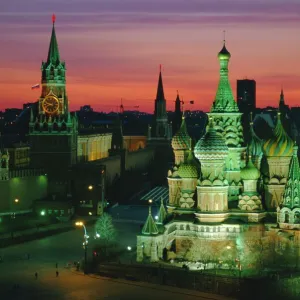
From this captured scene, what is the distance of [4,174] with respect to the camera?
246 feet

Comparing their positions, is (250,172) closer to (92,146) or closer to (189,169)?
(189,169)

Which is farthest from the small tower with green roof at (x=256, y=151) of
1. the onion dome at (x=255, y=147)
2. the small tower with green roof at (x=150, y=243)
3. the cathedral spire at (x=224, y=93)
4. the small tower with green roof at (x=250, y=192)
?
the small tower with green roof at (x=150, y=243)

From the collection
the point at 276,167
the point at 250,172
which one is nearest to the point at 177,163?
the point at 250,172

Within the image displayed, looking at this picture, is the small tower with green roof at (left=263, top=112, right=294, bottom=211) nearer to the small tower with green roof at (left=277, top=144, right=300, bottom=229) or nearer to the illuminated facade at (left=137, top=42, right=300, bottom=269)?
the illuminated facade at (left=137, top=42, right=300, bottom=269)

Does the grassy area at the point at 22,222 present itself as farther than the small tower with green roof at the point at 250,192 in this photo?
Yes

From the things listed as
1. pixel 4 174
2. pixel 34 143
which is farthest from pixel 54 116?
pixel 4 174

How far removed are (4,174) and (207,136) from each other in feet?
72.2

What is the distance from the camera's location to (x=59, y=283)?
2061 inches

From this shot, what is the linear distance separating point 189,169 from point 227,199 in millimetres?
2672

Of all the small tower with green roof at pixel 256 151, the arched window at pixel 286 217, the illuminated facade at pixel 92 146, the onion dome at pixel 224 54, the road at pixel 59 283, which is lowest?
the road at pixel 59 283

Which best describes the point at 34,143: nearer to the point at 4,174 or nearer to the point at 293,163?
the point at 4,174

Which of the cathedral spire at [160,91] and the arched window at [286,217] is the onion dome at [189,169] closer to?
the arched window at [286,217]

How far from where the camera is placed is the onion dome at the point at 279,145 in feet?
188

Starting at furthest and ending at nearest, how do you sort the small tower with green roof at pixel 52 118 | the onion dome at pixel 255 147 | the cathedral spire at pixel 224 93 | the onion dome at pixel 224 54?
1. the small tower with green roof at pixel 52 118
2. the onion dome at pixel 224 54
3. the onion dome at pixel 255 147
4. the cathedral spire at pixel 224 93
